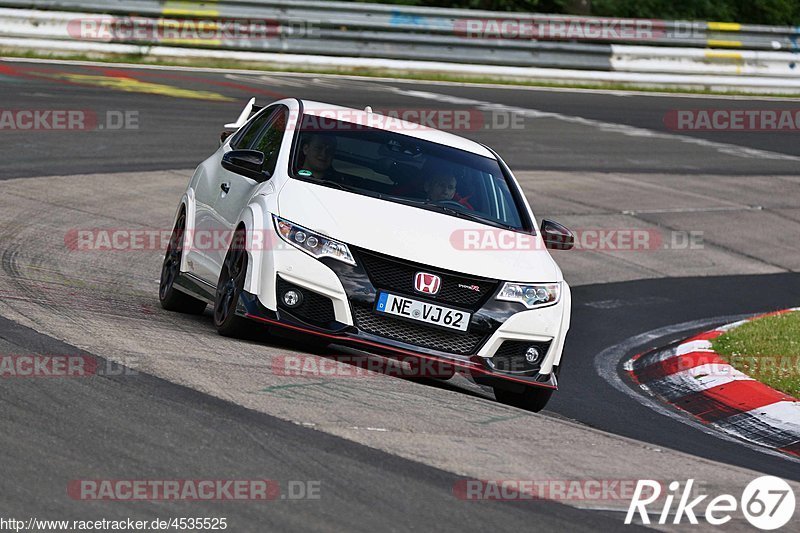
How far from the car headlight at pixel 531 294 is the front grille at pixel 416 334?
293 millimetres

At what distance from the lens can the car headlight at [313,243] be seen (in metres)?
7.59

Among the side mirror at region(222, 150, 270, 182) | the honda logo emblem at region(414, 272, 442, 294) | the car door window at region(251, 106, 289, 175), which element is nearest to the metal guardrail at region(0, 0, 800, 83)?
the car door window at region(251, 106, 289, 175)

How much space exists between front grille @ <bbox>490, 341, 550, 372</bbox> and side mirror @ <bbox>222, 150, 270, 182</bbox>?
1848 mm

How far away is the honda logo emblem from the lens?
7.60 metres

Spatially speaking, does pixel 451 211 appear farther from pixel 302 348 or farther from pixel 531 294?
pixel 302 348

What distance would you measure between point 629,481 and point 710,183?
1429 cm

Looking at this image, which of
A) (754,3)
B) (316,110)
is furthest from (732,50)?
(316,110)

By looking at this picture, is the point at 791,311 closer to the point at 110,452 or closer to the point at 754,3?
the point at 110,452

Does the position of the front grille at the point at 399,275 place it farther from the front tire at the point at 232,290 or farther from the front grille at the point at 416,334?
the front tire at the point at 232,290

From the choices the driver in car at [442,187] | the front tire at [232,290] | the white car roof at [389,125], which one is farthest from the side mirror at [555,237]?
the front tire at [232,290]

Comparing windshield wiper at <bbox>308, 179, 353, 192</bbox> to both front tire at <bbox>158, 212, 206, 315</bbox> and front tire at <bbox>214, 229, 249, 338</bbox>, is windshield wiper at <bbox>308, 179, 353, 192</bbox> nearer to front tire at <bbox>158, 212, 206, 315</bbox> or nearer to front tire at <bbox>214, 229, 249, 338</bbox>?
front tire at <bbox>214, 229, 249, 338</bbox>

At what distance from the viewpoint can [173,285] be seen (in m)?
9.44

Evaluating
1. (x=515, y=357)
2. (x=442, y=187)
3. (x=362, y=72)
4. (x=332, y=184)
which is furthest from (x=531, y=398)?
(x=362, y=72)

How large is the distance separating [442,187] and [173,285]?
82.8 inches
